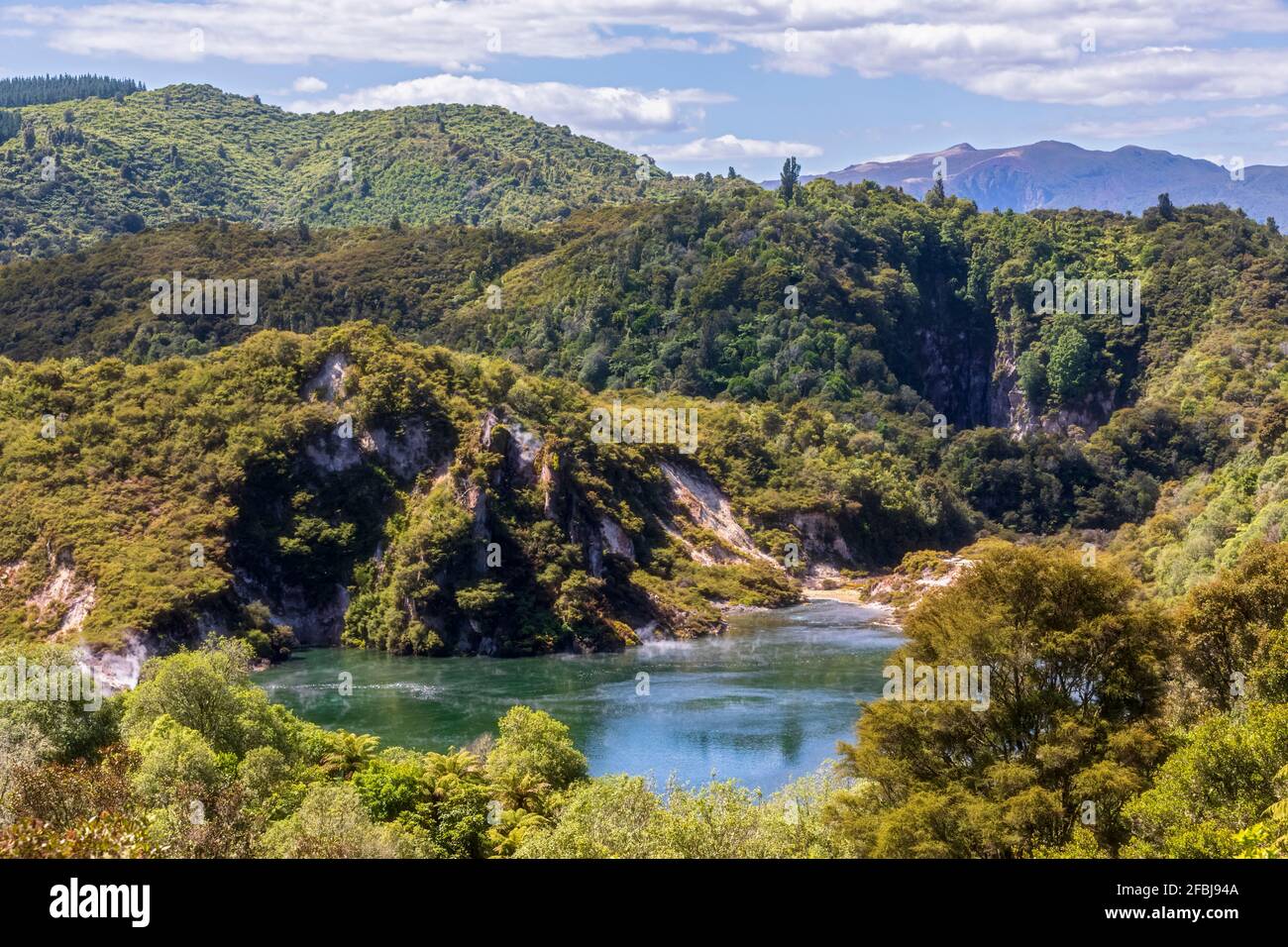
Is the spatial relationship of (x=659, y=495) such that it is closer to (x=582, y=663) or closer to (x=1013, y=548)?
(x=582, y=663)

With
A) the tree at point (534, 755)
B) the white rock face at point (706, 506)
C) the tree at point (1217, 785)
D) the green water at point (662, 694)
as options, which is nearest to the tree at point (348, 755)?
the tree at point (534, 755)

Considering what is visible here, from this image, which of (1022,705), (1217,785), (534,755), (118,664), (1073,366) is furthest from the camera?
(1073,366)

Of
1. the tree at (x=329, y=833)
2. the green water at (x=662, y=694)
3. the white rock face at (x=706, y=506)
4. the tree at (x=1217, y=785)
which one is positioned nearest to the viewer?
the tree at (x=1217, y=785)

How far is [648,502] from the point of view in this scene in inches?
3780

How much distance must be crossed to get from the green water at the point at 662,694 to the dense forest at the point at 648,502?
12.1ft

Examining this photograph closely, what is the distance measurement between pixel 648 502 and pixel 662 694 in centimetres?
2979

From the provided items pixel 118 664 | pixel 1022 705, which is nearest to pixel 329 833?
pixel 1022 705

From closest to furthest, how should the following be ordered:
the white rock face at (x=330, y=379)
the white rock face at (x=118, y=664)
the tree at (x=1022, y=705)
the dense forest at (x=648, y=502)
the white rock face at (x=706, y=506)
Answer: the tree at (x=1022, y=705) → the dense forest at (x=648, y=502) → the white rock face at (x=118, y=664) → the white rock face at (x=330, y=379) → the white rock face at (x=706, y=506)

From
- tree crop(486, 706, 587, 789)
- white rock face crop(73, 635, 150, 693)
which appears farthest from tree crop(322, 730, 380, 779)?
white rock face crop(73, 635, 150, 693)

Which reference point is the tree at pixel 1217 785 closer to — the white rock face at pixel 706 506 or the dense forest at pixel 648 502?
the dense forest at pixel 648 502

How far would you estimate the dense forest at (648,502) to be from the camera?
100ft

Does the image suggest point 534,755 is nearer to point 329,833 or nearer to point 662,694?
point 329,833

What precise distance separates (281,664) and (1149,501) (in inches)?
2749

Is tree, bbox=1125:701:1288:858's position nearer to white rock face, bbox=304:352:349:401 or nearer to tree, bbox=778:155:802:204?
white rock face, bbox=304:352:349:401
